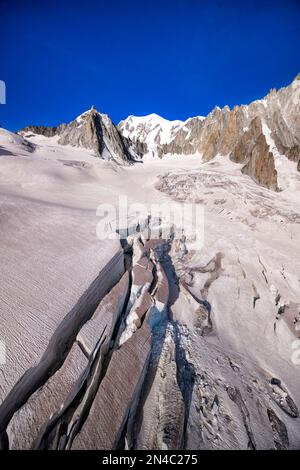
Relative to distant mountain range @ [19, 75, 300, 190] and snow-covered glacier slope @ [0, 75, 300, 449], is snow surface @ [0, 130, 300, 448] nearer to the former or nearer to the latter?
snow-covered glacier slope @ [0, 75, 300, 449]

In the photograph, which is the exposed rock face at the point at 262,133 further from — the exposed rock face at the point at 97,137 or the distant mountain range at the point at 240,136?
the exposed rock face at the point at 97,137

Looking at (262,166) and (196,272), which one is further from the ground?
(262,166)

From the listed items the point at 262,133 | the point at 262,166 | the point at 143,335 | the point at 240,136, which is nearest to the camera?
the point at 143,335

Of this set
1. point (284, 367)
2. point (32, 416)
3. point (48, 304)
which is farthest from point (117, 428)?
point (284, 367)

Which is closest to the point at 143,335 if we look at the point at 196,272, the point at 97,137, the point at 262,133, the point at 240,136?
the point at 196,272

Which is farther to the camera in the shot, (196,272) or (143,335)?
(196,272)

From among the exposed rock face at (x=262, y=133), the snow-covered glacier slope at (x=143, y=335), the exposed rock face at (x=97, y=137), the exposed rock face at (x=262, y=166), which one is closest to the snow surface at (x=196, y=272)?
the snow-covered glacier slope at (x=143, y=335)

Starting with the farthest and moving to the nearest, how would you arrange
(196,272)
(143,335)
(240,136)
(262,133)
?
(240,136) → (262,133) → (196,272) → (143,335)

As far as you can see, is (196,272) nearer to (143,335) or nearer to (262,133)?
(143,335)

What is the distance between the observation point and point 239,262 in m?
7.12

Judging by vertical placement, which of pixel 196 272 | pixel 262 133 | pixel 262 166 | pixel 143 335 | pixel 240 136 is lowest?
pixel 143 335

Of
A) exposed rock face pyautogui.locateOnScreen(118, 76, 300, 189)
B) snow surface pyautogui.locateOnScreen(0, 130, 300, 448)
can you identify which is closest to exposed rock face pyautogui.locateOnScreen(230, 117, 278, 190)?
exposed rock face pyautogui.locateOnScreen(118, 76, 300, 189)

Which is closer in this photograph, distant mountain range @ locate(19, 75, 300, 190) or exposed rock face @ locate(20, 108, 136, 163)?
distant mountain range @ locate(19, 75, 300, 190)

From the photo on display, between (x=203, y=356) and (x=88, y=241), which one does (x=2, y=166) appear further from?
(x=203, y=356)
